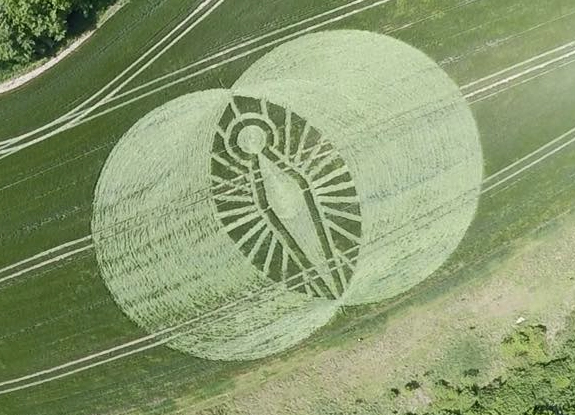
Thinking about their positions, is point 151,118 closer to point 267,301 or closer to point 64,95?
point 64,95

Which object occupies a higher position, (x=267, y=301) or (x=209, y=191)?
(x=209, y=191)

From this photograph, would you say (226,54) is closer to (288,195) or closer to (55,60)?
(288,195)

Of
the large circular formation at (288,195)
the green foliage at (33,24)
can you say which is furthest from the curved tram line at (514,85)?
the green foliage at (33,24)

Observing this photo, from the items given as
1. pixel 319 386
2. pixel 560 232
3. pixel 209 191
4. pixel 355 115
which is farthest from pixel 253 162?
pixel 560 232

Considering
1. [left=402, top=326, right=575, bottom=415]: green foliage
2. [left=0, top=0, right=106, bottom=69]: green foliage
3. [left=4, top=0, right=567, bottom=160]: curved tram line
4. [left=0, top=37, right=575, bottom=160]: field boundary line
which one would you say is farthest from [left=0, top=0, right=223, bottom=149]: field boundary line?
[left=402, top=326, right=575, bottom=415]: green foliage

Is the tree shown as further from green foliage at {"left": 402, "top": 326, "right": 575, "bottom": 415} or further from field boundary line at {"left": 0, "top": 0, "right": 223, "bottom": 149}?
green foliage at {"left": 402, "top": 326, "right": 575, "bottom": 415}

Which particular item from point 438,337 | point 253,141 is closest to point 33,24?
point 253,141
